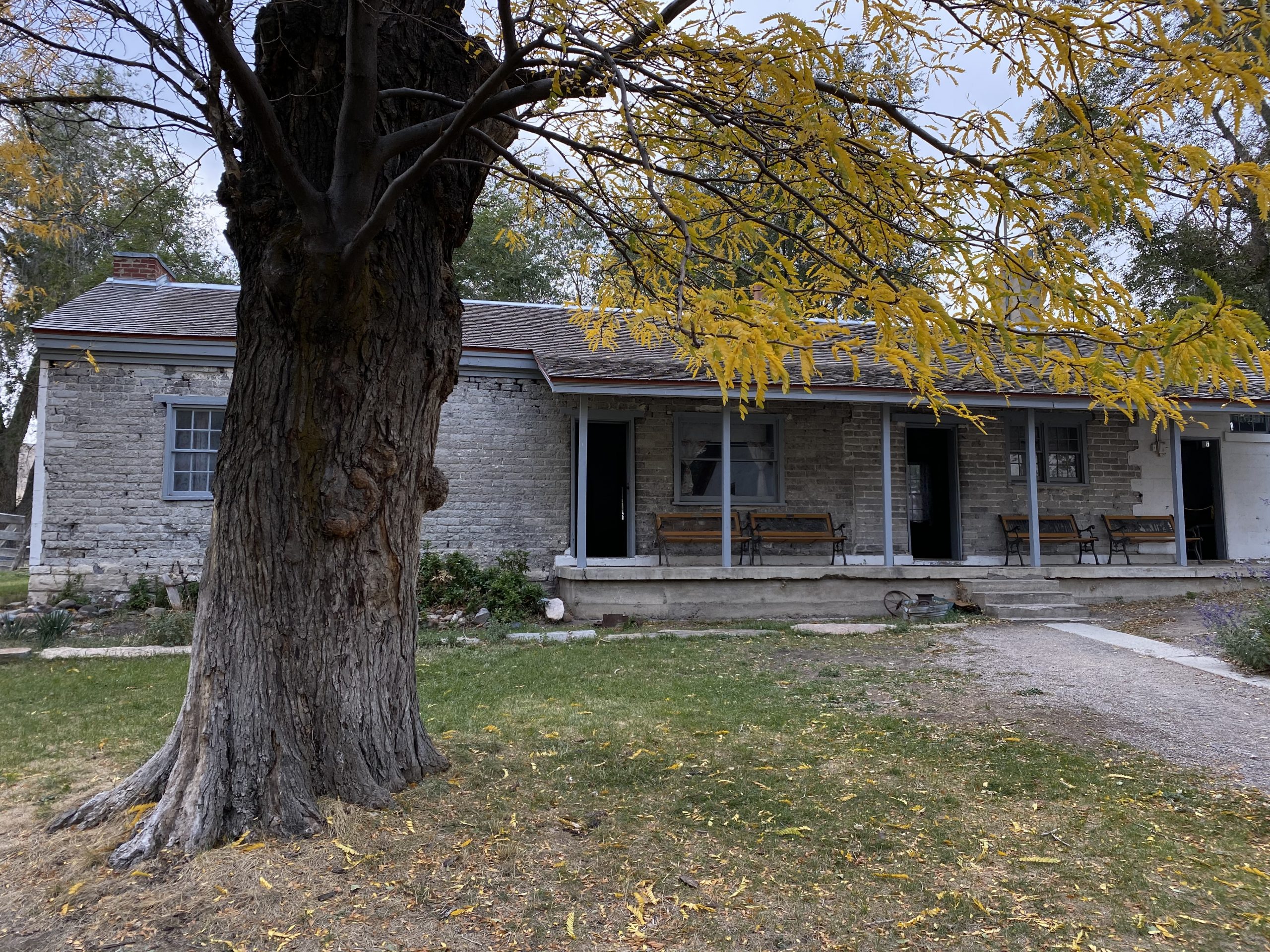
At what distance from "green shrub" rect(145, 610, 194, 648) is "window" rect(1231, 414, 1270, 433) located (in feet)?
Answer: 54.7

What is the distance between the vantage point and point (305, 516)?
370 cm

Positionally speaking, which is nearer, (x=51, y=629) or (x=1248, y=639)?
(x=1248, y=639)

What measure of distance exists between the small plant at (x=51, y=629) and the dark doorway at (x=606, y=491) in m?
7.05

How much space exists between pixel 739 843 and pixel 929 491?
36.9ft

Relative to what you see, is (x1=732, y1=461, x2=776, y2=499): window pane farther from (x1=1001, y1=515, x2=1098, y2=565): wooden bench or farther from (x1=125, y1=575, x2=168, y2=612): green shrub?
(x1=125, y1=575, x2=168, y2=612): green shrub

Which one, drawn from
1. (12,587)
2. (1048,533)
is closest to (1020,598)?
(1048,533)

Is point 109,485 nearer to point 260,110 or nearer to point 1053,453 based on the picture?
point 260,110

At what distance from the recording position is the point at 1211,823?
3783 millimetres

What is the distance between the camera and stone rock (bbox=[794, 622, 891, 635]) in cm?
967

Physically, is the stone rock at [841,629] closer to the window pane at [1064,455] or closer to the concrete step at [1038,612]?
the concrete step at [1038,612]

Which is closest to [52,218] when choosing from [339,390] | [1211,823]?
[339,390]

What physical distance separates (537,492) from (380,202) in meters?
8.84

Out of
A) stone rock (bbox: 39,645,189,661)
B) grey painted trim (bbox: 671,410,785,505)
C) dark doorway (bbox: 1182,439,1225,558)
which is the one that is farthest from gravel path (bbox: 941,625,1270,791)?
stone rock (bbox: 39,645,189,661)

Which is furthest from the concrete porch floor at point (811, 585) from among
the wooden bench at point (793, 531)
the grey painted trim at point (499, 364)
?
the grey painted trim at point (499, 364)
